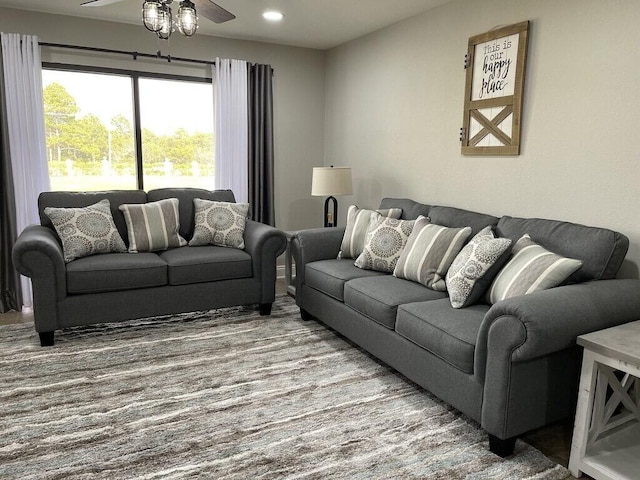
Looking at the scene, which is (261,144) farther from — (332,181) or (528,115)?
(528,115)

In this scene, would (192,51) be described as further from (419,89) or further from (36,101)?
(419,89)

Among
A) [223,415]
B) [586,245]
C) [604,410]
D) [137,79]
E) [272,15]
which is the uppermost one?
[272,15]

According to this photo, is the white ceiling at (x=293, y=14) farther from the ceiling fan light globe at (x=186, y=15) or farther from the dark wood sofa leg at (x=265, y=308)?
the dark wood sofa leg at (x=265, y=308)

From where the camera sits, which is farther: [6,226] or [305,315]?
[6,226]

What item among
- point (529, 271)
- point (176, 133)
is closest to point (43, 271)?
point (176, 133)

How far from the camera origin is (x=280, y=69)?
5.25m

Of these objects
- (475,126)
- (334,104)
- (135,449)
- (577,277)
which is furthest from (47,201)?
(577,277)

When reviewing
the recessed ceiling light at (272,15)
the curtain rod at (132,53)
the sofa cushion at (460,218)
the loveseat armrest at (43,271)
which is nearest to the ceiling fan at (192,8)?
the recessed ceiling light at (272,15)

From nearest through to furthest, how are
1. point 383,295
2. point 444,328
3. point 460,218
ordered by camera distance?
point 444,328 < point 383,295 < point 460,218

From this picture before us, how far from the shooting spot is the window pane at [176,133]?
4.80 m

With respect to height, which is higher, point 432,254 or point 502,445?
point 432,254

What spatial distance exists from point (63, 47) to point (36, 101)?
20.7 inches

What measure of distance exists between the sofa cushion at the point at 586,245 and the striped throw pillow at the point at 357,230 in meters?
1.26

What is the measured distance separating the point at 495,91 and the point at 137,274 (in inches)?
111
